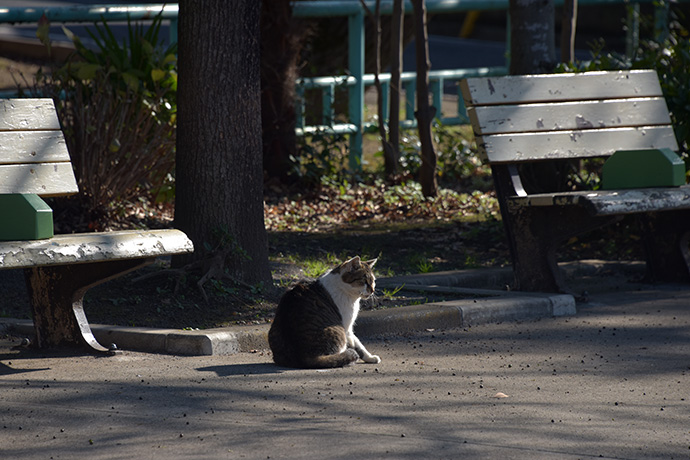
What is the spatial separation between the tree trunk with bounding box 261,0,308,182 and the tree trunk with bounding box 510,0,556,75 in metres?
2.90

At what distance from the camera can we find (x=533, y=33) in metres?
7.98

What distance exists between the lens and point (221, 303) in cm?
575

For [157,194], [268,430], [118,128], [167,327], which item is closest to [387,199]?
[157,194]

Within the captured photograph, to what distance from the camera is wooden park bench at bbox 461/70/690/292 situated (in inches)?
248

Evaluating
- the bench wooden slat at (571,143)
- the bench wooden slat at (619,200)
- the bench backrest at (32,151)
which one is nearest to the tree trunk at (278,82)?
the bench wooden slat at (571,143)

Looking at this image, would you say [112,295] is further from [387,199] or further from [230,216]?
[387,199]

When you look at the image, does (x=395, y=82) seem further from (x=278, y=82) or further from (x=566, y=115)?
(x=566, y=115)

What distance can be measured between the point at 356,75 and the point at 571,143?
5.20 meters

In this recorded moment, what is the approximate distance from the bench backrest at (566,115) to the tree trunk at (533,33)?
0.92 metres

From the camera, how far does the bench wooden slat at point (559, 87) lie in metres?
6.70

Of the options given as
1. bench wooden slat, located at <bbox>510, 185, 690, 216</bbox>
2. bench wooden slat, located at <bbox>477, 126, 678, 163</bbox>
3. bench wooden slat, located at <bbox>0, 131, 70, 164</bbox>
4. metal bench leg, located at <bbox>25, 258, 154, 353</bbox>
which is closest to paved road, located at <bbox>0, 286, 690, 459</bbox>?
metal bench leg, located at <bbox>25, 258, 154, 353</bbox>

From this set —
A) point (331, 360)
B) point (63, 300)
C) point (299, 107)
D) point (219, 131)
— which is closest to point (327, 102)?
point (299, 107)

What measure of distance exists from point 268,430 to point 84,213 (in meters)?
4.52

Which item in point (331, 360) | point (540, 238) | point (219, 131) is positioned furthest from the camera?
point (540, 238)
